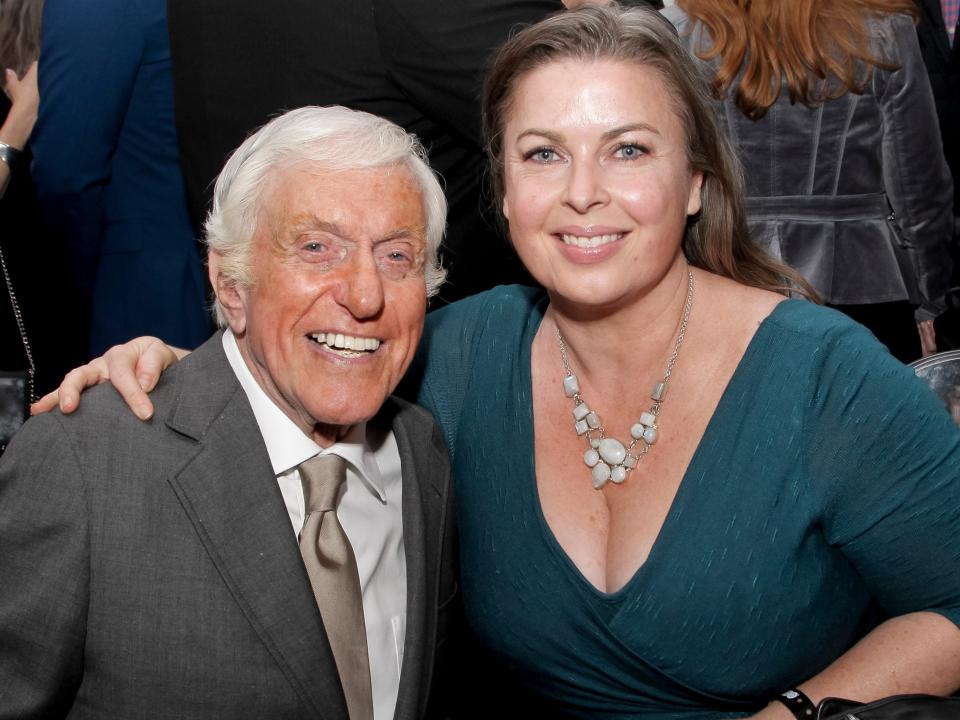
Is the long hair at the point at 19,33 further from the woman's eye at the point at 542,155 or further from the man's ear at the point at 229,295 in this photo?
the woman's eye at the point at 542,155

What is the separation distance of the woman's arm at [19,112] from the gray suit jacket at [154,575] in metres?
1.75

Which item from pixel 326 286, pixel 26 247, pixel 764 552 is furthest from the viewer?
pixel 26 247

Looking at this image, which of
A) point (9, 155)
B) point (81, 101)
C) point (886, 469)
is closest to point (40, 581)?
point (886, 469)

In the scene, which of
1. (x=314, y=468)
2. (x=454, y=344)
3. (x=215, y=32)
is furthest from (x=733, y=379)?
(x=215, y=32)

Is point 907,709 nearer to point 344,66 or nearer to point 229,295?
point 229,295

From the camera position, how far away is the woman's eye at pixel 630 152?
2.14 m

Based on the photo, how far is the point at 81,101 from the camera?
2.90 meters

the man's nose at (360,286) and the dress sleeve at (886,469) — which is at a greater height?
the man's nose at (360,286)

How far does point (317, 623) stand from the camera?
5.99 ft

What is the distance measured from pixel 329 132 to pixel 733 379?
2.82 feet

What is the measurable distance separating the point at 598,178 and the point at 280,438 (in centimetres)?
74

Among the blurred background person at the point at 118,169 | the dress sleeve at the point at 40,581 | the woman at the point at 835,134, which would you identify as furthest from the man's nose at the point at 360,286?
the woman at the point at 835,134

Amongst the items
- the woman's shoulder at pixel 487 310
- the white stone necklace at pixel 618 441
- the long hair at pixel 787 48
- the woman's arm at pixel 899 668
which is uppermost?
the long hair at pixel 787 48

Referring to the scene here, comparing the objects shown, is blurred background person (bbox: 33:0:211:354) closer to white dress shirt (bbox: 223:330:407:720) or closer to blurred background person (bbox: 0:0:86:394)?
blurred background person (bbox: 0:0:86:394)
